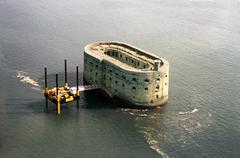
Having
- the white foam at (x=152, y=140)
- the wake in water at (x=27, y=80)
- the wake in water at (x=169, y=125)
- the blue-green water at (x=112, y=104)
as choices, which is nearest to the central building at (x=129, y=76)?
the blue-green water at (x=112, y=104)

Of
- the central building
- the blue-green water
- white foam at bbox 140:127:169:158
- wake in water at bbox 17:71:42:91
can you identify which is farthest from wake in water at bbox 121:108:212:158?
wake in water at bbox 17:71:42:91

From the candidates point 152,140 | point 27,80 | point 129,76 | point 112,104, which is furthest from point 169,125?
point 27,80

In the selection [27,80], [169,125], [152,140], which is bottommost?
[152,140]

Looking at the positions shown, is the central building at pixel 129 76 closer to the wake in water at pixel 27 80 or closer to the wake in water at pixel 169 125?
the wake in water at pixel 169 125

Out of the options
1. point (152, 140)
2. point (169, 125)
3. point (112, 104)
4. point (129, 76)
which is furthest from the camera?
point (112, 104)

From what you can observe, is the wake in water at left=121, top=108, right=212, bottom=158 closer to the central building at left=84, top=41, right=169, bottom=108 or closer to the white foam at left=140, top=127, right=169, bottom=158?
the white foam at left=140, top=127, right=169, bottom=158

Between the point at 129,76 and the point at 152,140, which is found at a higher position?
the point at 129,76

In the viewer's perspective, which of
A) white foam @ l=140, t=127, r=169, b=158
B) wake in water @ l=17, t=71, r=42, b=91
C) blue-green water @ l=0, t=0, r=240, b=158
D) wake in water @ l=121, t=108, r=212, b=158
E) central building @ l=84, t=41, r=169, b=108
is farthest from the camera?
wake in water @ l=17, t=71, r=42, b=91

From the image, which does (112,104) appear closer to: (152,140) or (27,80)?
(152,140)
